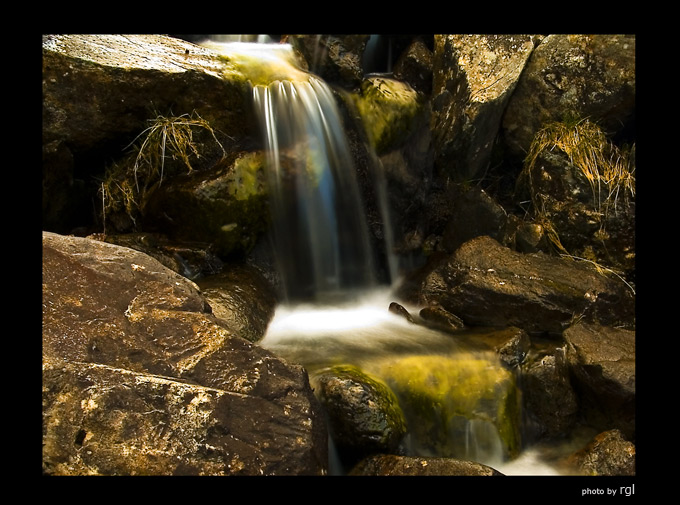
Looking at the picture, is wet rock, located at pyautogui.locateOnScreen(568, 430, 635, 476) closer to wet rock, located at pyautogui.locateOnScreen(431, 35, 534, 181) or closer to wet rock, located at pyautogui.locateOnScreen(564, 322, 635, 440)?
wet rock, located at pyautogui.locateOnScreen(564, 322, 635, 440)

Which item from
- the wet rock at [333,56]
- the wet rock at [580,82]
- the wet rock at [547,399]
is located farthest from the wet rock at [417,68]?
the wet rock at [547,399]

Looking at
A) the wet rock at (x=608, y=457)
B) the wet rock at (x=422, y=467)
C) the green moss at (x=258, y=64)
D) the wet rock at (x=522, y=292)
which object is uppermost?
the green moss at (x=258, y=64)

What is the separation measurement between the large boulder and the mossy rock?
3.56 ft

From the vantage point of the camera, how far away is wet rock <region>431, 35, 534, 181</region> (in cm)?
584

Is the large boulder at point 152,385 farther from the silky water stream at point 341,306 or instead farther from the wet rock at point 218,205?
the wet rock at point 218,205

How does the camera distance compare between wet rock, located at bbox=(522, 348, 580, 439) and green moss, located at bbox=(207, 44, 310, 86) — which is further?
green moss, located at bbox=(207, 44, 310, 86)

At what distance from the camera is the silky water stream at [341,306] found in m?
3.63

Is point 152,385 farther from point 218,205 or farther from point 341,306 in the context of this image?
point 341,306

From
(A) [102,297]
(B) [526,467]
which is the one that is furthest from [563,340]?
(A) [102,297]

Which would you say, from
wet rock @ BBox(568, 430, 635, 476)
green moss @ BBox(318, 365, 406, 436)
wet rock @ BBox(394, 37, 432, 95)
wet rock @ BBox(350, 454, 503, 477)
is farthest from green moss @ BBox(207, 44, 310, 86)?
wet rock @ BBox(568, 430, 635, 476)

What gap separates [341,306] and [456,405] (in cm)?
179

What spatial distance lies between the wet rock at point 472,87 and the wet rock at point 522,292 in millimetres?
1513

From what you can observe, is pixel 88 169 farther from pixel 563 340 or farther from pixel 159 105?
pixel 563 340

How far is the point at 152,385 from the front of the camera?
235 cm
